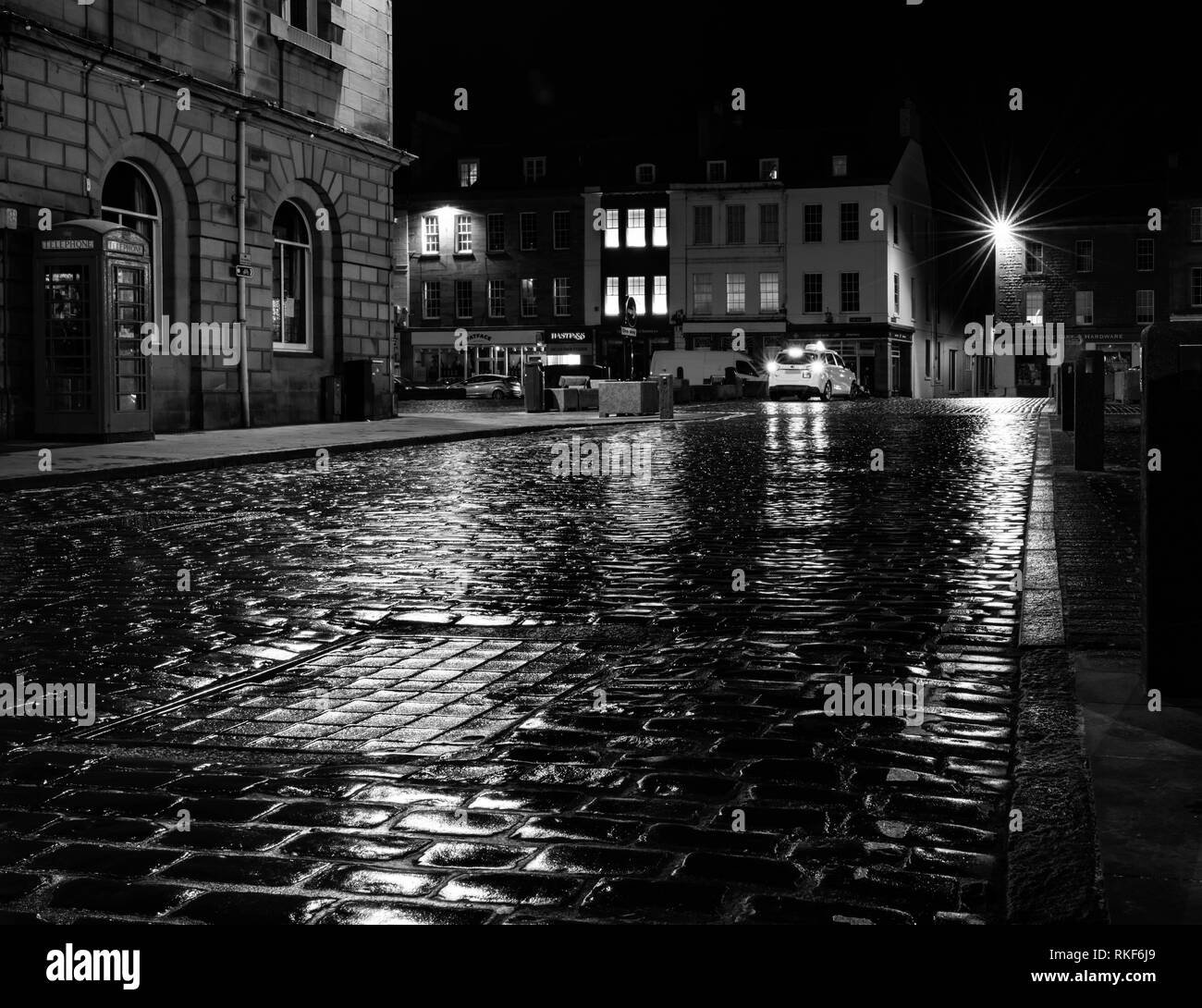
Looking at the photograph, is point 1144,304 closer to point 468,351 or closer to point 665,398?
point 468,351

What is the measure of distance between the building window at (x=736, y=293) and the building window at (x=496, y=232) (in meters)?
11.3

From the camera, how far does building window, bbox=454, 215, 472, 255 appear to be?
6931 centimetres

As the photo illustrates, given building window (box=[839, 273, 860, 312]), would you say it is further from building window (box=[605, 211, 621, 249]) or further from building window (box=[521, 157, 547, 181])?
building window (box=[521, 157, 547, 181])

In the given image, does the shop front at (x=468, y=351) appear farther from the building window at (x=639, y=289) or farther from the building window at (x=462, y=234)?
the building window at (x=639, y=289)

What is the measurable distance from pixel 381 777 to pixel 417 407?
4129 centimetres

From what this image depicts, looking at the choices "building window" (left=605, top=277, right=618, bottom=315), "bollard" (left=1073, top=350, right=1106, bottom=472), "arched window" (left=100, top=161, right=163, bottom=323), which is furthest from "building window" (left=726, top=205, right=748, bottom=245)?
"bollard" (left=1073, top=350, right=1106, bottom=472)

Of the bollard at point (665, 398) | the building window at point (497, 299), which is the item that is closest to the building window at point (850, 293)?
the building window at point (497, 299)

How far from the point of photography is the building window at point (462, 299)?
69.2m

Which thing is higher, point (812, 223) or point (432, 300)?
point (812, 223)

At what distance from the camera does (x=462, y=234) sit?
228 feet

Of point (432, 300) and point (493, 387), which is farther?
point (432, 300)

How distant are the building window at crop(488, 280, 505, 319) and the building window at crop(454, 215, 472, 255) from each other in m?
2.14

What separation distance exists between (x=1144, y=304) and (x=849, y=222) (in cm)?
1636

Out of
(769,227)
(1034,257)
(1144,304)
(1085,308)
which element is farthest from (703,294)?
(1144,304)
